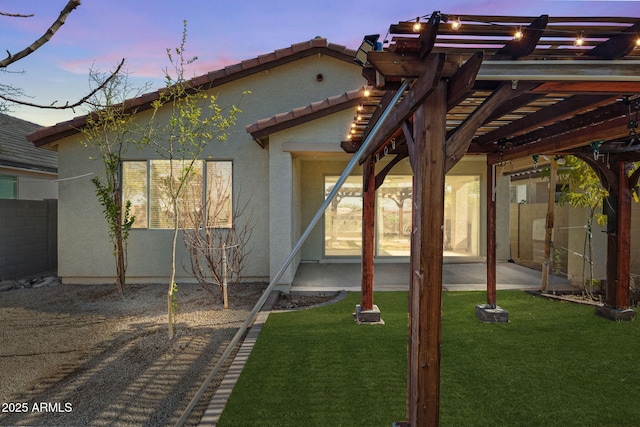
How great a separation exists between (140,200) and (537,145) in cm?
778

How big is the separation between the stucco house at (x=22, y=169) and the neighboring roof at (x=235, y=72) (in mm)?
3802

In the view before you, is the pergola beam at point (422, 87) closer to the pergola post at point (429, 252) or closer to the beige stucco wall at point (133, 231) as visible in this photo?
the pergola post at point (429, 252)

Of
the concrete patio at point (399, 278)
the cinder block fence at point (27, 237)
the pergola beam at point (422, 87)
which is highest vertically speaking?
the pergola beam at point (422, 87)

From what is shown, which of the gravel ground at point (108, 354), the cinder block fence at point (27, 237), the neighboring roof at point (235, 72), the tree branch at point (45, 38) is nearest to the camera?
the tree branch at point (45, 38)

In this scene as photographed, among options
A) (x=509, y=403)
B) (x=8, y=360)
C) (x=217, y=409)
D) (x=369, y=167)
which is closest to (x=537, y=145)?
(x=369, y=167)

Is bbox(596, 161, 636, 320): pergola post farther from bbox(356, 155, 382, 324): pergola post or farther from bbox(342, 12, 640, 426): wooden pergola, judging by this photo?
bbox(342, 12, 640, 426): wooden pergola

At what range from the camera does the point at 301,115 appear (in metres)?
7.01

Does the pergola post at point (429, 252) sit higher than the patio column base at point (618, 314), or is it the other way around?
the pergola post at point (429, 252)

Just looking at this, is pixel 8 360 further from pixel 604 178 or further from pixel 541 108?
pixel 604 178

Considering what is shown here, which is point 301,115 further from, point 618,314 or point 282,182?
point 618,314

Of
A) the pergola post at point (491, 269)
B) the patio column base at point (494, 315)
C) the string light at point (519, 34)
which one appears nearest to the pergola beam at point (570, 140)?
the pergola post at point (491, 269)

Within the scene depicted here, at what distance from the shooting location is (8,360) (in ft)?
14.0

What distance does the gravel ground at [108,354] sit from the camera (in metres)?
3.20

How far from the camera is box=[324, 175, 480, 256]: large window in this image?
33.8 ft
